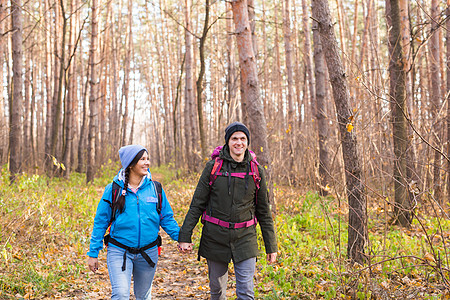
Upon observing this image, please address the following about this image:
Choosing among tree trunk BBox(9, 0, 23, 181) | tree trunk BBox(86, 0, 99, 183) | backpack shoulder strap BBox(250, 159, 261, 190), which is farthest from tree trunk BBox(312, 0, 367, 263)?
tree trunk BBox(86, 0, 99, 183)

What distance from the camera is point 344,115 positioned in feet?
13.8

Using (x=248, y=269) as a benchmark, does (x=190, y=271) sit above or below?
below

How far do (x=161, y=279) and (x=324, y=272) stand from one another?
2174mm

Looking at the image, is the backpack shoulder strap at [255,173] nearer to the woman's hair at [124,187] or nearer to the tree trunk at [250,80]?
the woman's hair at [124,187]

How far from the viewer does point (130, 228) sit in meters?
3.01

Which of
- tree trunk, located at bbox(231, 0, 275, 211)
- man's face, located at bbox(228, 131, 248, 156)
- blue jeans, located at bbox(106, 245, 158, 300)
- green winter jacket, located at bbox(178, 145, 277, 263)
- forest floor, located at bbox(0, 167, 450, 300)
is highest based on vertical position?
tree trunk, located at bbox(231, 0, 275, 211)

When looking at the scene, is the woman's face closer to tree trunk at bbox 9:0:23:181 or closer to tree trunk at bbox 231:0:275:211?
tree trunk at bbox 231:0:275:211

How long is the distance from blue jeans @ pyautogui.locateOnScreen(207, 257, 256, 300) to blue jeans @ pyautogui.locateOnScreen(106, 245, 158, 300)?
0.53 meters

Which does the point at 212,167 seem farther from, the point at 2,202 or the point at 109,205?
the point at 2,202

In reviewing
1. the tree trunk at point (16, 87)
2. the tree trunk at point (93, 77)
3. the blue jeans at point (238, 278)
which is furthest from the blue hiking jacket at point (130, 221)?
the tree trunk at point (93, 77)

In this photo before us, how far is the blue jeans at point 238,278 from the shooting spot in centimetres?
319

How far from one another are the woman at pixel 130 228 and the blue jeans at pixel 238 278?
54 cm

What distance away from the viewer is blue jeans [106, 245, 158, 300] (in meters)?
2.88

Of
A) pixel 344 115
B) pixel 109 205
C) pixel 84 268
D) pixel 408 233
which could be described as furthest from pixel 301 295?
pixel 408 233
